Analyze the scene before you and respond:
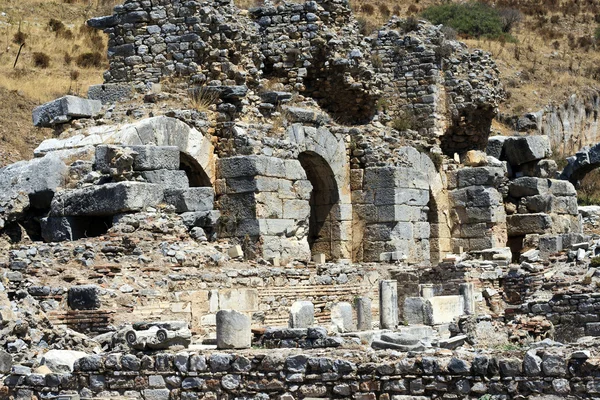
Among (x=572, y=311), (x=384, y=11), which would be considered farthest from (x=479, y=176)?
(x=384, y=11)

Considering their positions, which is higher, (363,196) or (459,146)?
(459,146)

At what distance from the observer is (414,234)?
23.5 meters

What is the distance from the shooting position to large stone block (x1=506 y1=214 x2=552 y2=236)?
2623 cm

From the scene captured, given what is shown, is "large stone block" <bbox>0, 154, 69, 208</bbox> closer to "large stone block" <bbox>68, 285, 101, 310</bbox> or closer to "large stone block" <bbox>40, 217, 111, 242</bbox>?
"large stone block" <bbox>40, 217, 111, 242</bbox>

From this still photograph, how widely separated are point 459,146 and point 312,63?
522 cm

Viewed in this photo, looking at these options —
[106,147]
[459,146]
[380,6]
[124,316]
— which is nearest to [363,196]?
[459,146]

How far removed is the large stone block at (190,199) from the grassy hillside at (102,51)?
10.7 metres

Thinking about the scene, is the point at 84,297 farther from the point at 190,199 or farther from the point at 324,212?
the point at 324,212

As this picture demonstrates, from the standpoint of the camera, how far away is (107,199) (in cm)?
1691

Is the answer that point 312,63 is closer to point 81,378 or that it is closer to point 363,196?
point 363,196

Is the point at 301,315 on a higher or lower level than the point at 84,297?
lower

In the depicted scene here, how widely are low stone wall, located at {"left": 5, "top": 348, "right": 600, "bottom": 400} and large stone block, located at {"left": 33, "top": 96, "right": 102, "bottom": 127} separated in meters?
8.63

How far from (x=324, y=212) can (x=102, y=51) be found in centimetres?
1624

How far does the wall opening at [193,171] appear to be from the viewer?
1947cm
